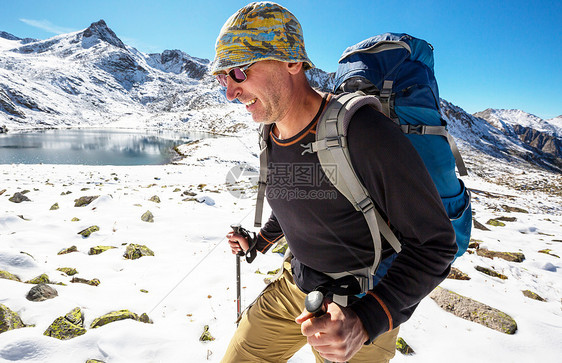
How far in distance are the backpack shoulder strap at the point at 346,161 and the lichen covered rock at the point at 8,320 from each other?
4.49 meters

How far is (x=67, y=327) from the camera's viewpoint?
343cm

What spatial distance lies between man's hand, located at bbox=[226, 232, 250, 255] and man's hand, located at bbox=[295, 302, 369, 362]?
165cm

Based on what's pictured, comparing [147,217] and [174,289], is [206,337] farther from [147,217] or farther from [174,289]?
[147,217]

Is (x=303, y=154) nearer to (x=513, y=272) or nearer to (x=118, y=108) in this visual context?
(x=513, y=272)

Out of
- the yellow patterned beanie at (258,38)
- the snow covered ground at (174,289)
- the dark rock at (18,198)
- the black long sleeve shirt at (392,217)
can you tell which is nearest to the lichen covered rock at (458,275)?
the snow covered ground at (174,289)

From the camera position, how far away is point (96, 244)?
21.4 ft

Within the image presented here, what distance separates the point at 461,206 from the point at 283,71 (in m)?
1.75

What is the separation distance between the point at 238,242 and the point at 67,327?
2732 mm

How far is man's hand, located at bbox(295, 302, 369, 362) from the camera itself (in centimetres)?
130

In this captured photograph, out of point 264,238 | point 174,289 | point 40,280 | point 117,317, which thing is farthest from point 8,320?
point 264,238

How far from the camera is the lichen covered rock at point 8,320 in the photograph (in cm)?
321

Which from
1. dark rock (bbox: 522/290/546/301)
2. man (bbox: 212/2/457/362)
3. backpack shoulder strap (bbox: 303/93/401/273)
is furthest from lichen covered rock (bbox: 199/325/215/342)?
dark rock (bbox: 522/290/546/301)

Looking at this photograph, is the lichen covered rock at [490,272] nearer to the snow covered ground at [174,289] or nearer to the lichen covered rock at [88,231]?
the snow covered ground at [174,289]

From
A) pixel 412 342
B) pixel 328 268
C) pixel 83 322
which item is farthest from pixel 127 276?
pixel 412 342
